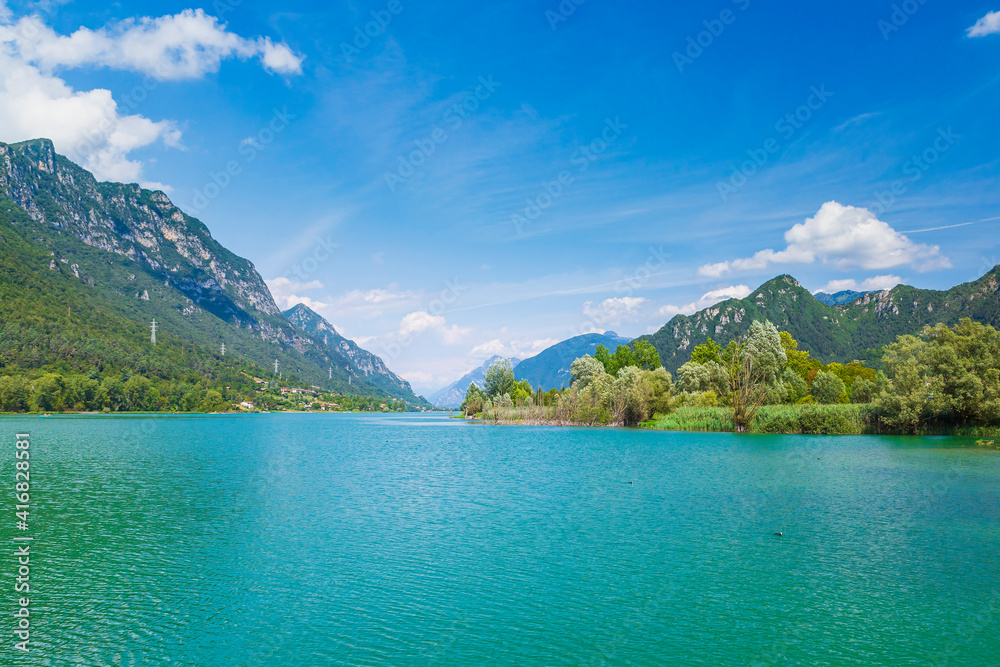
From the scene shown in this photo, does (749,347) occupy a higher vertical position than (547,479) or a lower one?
higher

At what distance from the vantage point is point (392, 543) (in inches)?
862

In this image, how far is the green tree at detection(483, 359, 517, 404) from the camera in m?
144

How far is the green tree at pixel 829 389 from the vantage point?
92875 mm

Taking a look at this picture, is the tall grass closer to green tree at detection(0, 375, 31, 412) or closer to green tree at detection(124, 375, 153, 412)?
green tree at detection(124, 375, 153, 412)

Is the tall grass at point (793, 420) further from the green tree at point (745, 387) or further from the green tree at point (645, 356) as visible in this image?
the green tree at point (645, 356)

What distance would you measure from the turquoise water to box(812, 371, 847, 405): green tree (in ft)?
191

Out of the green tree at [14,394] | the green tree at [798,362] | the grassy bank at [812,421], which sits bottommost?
the grassy bank at [812,421]

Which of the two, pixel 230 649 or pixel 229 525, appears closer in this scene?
pixel 230 649

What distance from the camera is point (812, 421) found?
252 ft

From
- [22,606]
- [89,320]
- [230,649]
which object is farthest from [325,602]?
[89,320]

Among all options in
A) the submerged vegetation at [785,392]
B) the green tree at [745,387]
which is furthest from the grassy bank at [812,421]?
the green tree at [745,387]

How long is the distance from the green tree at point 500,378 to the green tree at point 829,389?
72524 millimetres

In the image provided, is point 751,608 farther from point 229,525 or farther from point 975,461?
point 975,461

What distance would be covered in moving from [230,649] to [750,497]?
27.8 m
